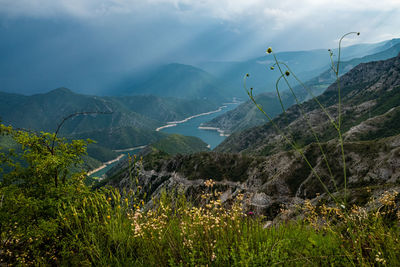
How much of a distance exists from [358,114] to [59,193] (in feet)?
624

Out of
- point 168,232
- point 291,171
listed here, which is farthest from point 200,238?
point 291,171

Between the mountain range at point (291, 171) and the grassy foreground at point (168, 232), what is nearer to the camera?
the grassy foreground at point (168, 232)

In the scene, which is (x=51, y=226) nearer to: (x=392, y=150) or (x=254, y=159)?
(x=392, y=150)

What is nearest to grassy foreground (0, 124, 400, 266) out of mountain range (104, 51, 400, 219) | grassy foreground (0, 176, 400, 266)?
grassy foreground (0, 176, 400, 266)

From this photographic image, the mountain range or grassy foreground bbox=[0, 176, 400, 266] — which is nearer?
grassy foreground bbox=[0, 176, 400, 266]

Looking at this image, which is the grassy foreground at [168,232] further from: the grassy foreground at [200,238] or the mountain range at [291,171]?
the mountain range at [291,171]

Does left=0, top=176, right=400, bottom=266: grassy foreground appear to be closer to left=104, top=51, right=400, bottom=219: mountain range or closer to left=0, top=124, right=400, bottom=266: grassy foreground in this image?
left=0, top=124, right=400, bottom=266: grassy foreground

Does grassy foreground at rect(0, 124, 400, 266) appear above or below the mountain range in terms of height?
above

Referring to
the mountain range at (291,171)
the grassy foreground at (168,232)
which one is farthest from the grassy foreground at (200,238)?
the mountain range at (291,171)

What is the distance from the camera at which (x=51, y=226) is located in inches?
210

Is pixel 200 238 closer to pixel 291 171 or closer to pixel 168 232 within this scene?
pixel 168 232

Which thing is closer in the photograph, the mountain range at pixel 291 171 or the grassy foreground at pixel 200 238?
the grassy foreground at pixel 200 238

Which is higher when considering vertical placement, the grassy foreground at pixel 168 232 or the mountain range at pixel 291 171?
the grassy foreground at pixel 168 232

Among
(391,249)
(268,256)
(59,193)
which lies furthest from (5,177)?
(391,249)
